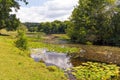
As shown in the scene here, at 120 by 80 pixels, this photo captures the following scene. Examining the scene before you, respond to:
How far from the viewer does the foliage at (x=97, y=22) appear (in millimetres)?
72875

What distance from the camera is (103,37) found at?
7425cm

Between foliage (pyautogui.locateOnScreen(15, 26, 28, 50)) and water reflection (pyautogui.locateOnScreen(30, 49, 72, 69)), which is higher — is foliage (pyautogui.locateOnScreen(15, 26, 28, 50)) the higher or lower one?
the higher one

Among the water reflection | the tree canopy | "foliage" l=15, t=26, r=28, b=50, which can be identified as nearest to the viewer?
the water reflection

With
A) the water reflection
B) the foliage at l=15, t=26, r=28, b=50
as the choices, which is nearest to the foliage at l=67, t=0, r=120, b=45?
the water reflection

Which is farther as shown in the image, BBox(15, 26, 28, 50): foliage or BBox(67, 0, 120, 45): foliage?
BBox(67, 0, 120, 45): foliage

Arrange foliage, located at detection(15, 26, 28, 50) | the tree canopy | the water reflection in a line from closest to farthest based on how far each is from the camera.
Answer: the water reflection, foliage, located at detection(15, 26, 28, 50), the tree canopy

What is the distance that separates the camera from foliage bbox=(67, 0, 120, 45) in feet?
239

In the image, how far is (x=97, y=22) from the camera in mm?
76000

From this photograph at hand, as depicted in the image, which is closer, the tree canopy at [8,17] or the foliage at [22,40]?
the foliage at [22,40]

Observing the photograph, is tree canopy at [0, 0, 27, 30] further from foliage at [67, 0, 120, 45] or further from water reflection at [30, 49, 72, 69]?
water reflection at [30, 49, 72, 69]

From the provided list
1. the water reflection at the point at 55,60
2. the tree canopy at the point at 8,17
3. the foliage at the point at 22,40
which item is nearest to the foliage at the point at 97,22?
the tree canopy at the point at 8,17

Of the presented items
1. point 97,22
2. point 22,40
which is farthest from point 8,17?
point 22,40

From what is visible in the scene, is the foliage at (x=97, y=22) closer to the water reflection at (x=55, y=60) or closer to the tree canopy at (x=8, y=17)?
the tree canopy at (x=8, y=17)

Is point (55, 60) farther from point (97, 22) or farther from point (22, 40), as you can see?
point (97, 22)
